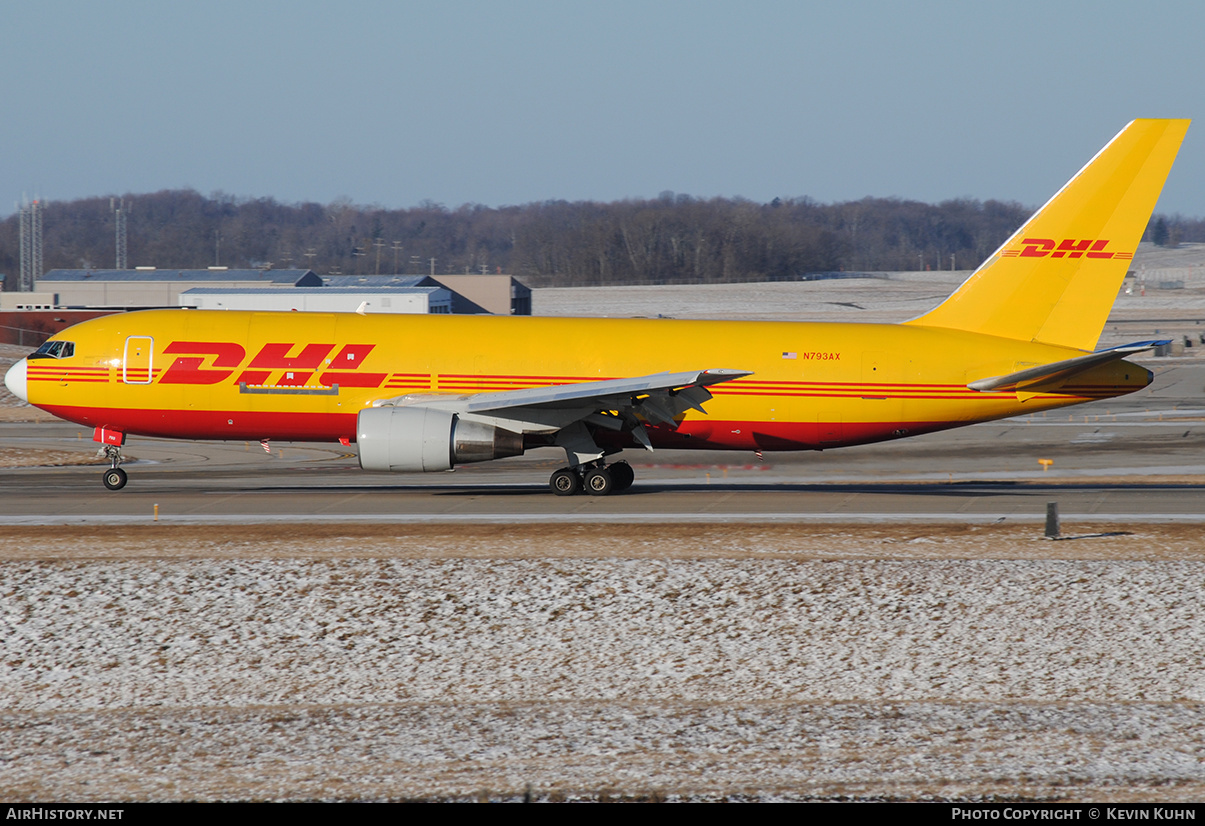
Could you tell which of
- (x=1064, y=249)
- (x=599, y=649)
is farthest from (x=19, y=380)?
(x=1064, y=249)

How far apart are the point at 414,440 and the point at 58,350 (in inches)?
418

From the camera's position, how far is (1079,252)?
99.0ft

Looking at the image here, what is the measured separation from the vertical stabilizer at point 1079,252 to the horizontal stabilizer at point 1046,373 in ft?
5.10

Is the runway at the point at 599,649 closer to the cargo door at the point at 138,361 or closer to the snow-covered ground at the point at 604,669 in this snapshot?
the snow-covered ground at the point at 604,669

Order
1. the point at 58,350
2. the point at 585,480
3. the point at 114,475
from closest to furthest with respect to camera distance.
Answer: the point at 585,480
the point at 58,350
the point at 114,475

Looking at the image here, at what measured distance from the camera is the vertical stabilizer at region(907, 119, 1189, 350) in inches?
1166

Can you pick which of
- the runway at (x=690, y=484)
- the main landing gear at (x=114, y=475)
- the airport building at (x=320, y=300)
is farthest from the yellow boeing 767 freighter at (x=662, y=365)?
the airport building at (x=320, y=300)

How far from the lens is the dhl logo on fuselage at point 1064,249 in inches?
1185

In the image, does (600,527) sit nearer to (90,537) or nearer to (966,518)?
(966,518)

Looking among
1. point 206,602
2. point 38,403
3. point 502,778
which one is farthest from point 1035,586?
point 38,403

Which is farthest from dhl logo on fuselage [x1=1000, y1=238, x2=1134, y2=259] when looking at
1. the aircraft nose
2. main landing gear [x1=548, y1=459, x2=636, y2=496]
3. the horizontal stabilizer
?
the aircraft nose

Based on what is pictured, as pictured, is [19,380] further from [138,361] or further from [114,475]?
[138,361]

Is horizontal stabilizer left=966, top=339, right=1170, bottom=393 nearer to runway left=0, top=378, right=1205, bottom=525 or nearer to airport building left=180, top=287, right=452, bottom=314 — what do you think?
runway left=0, top=378, right=1205, bottom=525

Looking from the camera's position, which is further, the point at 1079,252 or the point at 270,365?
the point at 1079,252
